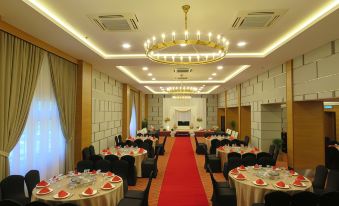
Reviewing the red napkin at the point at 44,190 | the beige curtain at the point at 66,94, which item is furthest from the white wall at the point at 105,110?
the red napkin at the point at 44,190

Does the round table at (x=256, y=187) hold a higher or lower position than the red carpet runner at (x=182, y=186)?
higher

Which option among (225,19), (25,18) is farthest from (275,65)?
(25,18)

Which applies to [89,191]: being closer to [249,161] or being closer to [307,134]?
[249,161]

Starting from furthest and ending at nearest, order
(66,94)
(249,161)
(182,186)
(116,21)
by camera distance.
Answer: (66,94) < (182,186) < (249,161) < (116,21)

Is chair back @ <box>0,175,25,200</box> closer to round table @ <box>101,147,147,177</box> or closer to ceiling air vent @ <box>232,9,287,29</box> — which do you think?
round table @ <box>101,147,147,177</box>

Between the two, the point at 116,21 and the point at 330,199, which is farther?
the point at 116,21

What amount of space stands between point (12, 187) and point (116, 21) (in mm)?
4004

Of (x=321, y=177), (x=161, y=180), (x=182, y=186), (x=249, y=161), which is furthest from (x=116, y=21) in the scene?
(x=321, y=177)

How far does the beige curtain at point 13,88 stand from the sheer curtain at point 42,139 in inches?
21.3

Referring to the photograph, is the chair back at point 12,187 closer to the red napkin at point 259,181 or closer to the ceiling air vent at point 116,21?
the ceiling air vent at point 116,21

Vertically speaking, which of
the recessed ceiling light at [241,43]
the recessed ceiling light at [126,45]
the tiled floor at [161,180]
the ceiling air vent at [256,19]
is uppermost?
the ceiling air vent at [256,19]

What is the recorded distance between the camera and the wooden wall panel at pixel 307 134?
8.06 metres

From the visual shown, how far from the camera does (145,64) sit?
8.88 m

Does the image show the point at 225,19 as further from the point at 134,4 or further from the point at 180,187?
the point at 180,187
